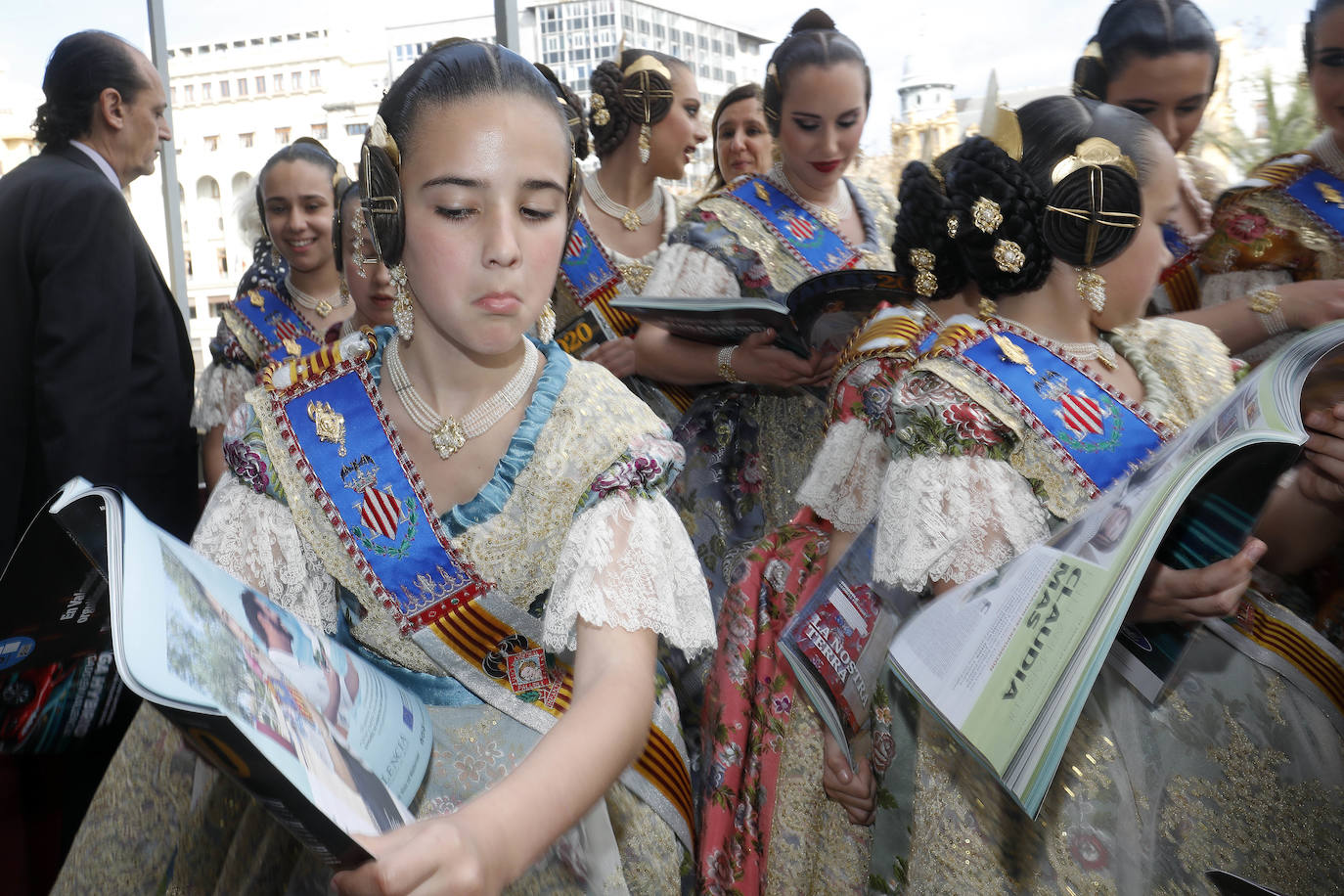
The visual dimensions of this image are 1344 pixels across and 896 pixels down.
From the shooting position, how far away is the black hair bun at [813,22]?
8.64 ft

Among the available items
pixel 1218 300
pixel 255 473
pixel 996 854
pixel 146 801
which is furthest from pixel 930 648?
pixel 1218 300

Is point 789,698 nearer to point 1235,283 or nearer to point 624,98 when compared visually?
point 1235,283

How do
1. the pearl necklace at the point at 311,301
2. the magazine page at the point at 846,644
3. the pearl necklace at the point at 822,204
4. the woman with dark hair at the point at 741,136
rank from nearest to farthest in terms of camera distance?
the magazine page at the point at 846,644 < the pearl necklace at the point at 822,204 < the pearl necklace at the point at 311,301 < the woman with dark hair at the point at 741,136

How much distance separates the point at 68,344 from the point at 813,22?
191 cm

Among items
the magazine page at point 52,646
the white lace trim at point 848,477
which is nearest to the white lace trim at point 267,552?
the magazine page at point 52,646

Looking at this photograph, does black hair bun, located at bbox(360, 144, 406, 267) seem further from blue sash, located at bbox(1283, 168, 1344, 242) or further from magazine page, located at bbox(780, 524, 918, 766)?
blue sash, located at bbox(1283, 168, 1344, 242)

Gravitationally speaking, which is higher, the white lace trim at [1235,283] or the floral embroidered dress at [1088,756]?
the white lace trim at [1235,283]

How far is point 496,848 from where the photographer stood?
820mm

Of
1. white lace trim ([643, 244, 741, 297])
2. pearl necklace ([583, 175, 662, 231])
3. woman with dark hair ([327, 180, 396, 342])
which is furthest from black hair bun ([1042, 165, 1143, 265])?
pearl necklace ([583, 175, 662, 231])

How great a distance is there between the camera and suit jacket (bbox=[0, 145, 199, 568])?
231cm

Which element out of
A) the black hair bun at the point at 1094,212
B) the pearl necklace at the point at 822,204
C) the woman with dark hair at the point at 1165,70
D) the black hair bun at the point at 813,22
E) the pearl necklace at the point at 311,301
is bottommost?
the pearl necklace at the point at 311,301

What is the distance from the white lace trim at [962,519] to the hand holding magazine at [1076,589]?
0.74 ft

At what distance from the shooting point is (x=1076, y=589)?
913 millimetres

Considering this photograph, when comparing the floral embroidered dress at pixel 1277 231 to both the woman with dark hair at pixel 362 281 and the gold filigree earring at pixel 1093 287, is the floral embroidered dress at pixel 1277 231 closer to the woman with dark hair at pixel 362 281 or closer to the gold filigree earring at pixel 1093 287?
the gold filigree earring at pixel 1093 287
